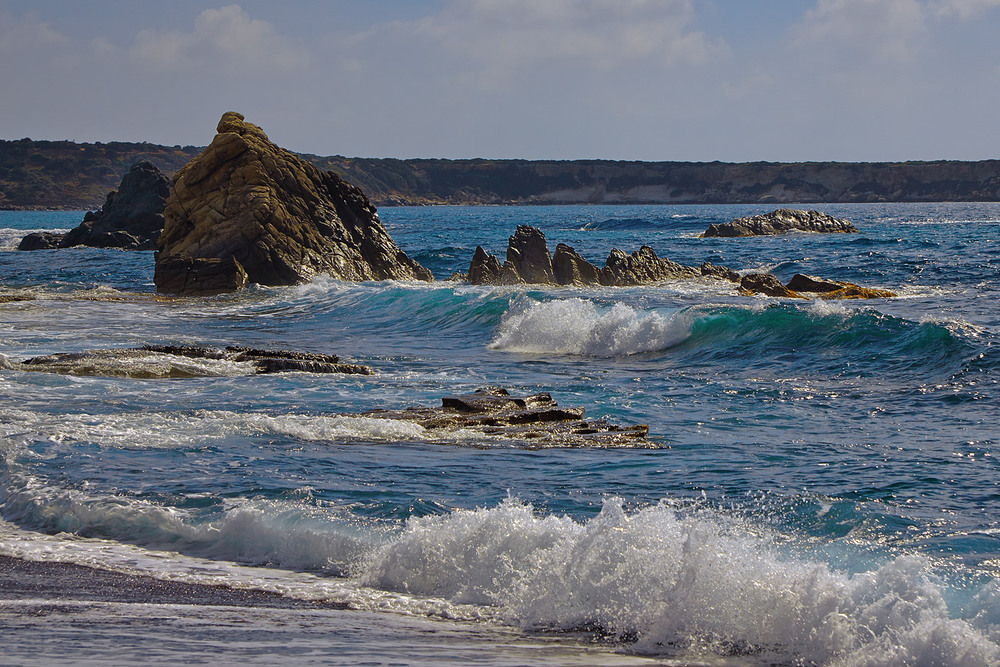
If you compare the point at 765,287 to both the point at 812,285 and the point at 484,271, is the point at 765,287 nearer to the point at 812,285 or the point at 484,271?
the point at 812,285

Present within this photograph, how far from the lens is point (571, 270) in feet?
99.6

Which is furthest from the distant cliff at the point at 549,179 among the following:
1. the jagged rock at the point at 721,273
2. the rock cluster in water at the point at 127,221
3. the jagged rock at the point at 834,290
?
the jagged rock at the point at 834,290

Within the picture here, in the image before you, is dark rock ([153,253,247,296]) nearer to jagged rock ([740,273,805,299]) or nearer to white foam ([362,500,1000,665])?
jagged rock ([740,273,805,299])

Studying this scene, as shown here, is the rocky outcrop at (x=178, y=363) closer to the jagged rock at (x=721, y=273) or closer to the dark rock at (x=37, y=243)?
the jagged rock at (x=721, y=273)

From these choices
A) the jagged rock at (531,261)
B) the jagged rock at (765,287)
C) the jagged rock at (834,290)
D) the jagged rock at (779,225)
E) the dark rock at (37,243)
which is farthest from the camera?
the jagged rock at (779,225)

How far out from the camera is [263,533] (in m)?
6.96

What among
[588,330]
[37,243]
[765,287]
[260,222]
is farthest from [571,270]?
[37,243]

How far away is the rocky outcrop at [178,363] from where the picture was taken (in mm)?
13766

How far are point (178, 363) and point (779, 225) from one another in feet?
166

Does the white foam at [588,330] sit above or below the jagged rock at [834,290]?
below

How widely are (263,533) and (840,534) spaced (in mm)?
3887

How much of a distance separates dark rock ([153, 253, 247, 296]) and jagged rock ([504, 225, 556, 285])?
25.8 feet

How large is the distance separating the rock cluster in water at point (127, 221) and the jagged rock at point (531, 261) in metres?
26.6

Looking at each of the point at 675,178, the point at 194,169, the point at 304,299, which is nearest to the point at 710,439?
the point at 304,299
